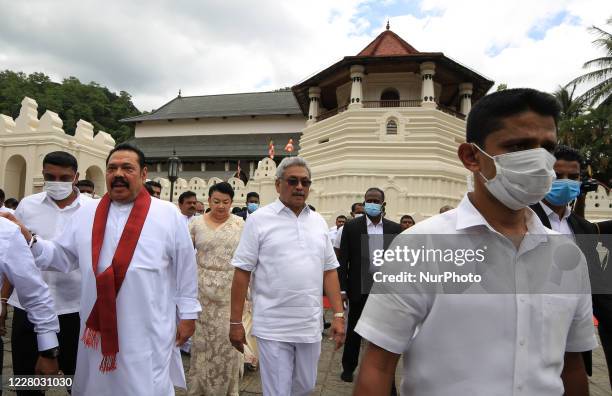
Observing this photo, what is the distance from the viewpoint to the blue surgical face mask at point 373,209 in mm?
4930

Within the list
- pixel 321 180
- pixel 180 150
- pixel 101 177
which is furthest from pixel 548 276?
pixel 180 150

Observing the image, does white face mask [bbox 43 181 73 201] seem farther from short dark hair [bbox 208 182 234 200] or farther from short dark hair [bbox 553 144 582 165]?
short dark hair [bbox 553 144 582 165]

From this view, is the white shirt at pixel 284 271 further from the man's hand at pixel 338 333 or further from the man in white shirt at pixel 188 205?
the man in white shirt at pixel 188 205

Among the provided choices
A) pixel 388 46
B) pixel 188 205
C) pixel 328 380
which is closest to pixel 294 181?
pixel 328 380

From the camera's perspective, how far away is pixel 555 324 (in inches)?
51.6

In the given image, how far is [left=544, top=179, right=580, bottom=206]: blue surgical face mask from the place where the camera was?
2859 millimetres

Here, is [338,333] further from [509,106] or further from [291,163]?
[509,106]

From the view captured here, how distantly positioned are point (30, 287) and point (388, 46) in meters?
26.0

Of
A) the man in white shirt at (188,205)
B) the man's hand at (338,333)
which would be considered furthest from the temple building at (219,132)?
the man's hand at (338,333)

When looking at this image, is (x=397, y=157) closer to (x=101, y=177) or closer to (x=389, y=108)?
(x=389, y=108)

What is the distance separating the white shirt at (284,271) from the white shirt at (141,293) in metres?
0.48

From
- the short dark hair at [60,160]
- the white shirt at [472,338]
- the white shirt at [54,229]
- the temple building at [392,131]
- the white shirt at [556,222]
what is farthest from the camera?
the temple building at [392,131]

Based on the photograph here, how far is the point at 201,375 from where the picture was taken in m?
3.99

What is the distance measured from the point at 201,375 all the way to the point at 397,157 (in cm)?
1763
